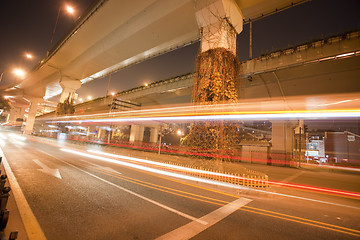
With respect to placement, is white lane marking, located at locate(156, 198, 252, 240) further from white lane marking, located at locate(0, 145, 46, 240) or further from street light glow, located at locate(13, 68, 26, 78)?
street light glow, located at locate(13, 68, 26, 78)

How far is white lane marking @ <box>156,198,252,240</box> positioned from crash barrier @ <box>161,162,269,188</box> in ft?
6.75

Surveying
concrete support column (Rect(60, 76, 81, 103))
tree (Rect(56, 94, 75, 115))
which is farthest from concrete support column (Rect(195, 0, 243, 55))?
tree (Rect(56, 94, 75, 115))

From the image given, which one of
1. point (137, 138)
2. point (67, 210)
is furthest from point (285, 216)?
point (137, 138)

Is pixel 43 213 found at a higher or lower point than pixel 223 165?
lower

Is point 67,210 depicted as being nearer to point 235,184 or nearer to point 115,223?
point 115,223

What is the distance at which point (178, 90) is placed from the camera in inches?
814

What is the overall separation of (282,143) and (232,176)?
1690 centimetres

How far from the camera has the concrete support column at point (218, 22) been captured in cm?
988

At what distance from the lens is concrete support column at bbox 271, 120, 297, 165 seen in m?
20.0

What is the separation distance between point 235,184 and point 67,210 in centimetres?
631

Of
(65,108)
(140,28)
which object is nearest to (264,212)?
(140,28)

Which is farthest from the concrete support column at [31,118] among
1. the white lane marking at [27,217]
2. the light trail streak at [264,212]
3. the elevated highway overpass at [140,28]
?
the light trail streak at [264,212]

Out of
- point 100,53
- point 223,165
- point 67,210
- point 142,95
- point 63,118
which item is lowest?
point 67,210

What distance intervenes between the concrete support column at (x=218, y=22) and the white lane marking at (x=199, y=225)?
28.7 ft
